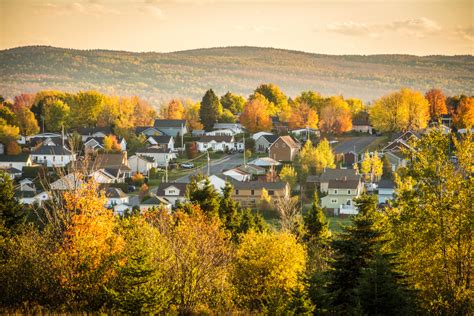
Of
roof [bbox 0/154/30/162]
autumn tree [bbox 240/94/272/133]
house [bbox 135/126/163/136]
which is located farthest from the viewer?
autumn tree [bbox 240/94/272/133]

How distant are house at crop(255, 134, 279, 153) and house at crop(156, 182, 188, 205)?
78.6 ft

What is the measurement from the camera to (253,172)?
6681 centimetres

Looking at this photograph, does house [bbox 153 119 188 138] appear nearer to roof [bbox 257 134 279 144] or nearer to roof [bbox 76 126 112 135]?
roof [bbox 76 126 112 135]

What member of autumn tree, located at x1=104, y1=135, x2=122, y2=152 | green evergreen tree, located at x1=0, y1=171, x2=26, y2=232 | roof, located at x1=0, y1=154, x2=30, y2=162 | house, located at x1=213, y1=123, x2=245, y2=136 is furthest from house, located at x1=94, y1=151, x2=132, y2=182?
green evergreen tree, located at x1=0, y1=171, x2=26, y2=232

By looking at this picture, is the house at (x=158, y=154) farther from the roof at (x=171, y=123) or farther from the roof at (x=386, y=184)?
the roof at (x=386, y=184)

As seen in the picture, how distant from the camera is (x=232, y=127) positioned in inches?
3519

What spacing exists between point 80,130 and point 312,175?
119ft

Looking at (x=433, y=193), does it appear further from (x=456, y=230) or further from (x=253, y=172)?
(x=253, y=172)

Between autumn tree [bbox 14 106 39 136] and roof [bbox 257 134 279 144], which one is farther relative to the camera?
autumn tree [bbox 14 106 39 136]

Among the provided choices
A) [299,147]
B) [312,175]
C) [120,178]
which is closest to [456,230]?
[312,175]

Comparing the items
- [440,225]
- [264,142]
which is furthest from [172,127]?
[440,225]

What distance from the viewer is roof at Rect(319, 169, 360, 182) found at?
59875 mm

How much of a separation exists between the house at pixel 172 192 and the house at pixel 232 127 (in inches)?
1194

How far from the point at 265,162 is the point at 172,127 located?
2278 cm
